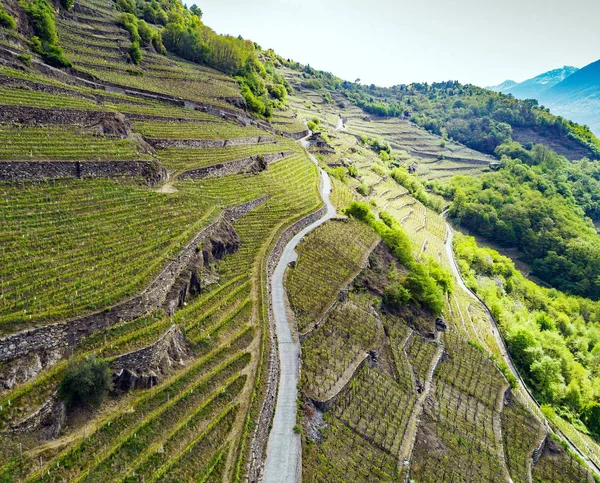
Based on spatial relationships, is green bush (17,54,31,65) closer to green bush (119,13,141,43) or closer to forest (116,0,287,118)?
green bush (119,13,141,43)

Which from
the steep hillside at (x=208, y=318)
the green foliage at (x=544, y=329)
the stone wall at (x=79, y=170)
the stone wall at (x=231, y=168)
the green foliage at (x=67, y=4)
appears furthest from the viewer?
the green foliage at (x=67, y=4)

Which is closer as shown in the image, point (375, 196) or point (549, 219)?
point (375, 196)

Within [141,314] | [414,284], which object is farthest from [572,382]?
[141,314]

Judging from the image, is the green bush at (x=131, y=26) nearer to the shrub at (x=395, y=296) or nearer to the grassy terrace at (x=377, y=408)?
the shrub at (x=395, y=296)

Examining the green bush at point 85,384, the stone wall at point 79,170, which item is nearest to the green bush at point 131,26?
the stone wall at point 79,170

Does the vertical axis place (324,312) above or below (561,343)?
above

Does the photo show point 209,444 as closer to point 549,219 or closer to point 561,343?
point 561,343

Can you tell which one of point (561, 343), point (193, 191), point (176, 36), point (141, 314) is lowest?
point (561, 343)
